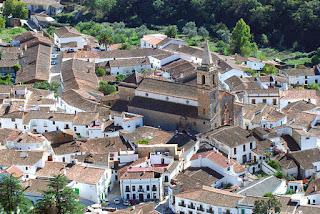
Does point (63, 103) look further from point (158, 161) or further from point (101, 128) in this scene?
point (158, 161)

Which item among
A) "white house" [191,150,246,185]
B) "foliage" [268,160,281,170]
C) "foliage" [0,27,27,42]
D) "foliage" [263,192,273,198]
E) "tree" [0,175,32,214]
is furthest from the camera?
"foliage" [0,27,27,42]

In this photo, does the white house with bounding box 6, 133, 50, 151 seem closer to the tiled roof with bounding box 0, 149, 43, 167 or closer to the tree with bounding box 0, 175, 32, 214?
the tiled roof with bounding box 0, 149, 43, 167

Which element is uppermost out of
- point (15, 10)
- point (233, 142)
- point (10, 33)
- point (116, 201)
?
point (15, 10)

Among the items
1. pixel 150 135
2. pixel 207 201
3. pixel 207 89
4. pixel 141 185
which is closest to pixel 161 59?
pixel 207 89

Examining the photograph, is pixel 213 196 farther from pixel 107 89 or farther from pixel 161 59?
pixel 161 59

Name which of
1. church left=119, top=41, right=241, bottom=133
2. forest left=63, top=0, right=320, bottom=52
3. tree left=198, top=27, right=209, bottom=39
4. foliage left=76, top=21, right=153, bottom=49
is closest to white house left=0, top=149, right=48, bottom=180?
church left=119, top=41, right=241, bottom=133

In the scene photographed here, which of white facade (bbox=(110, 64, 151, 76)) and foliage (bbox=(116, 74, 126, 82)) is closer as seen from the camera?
foliage (bbox=(116, 74, 126, 82))

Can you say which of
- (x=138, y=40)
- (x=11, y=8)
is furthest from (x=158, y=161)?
(x=11, y=8)
